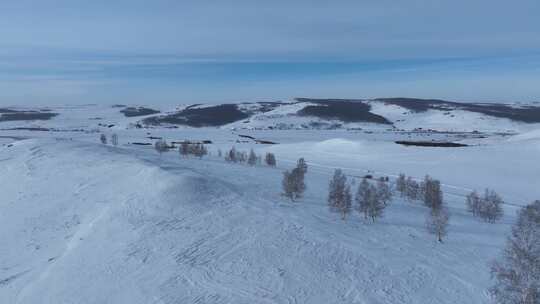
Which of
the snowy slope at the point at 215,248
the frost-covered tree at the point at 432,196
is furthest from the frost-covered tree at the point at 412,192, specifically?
the snowy slope at the point at 215,248

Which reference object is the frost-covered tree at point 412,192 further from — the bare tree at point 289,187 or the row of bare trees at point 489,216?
the bare tree at point 289,187

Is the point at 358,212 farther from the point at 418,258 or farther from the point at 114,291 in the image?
the point at 114,291

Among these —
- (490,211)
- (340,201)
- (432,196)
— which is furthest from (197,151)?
(490,211)

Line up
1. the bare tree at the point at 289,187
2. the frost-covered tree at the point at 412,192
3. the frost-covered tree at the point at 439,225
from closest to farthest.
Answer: the frost-covered tree at the point at 439,225 < the bare tree at the point at 289,187 < the frost-covered tree at the point at 412,192

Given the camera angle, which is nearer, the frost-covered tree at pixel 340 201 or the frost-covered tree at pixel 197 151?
the frost-covered tree at pixel 340 201

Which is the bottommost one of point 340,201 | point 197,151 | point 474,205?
point 197,151

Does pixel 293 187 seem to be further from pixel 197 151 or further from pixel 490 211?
pixel 197 151

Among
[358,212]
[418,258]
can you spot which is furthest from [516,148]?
[418,258]

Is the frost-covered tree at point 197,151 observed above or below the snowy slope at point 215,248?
below
